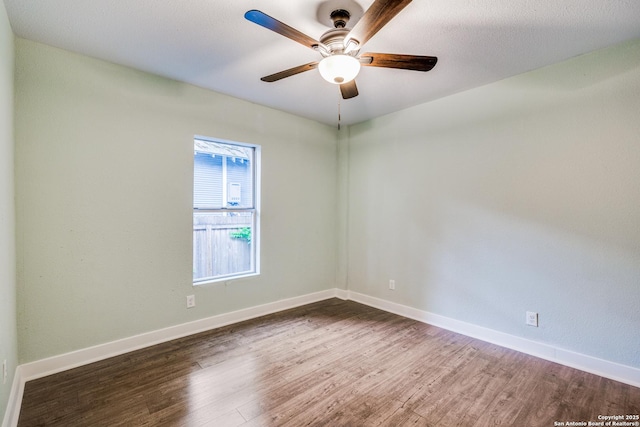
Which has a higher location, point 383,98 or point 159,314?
point 383,98

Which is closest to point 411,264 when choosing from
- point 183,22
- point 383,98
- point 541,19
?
point 383,98

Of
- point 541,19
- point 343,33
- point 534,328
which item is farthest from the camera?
point 534,328

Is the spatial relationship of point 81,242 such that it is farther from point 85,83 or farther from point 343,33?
point 343,33

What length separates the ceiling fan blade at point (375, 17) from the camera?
4.46ft

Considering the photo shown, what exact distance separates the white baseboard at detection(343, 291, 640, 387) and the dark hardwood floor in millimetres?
84

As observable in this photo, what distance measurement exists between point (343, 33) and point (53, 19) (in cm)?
190

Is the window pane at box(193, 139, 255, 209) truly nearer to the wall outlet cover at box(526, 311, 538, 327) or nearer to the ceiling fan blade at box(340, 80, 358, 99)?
the ceiling fan blade at box(340, 80, 358, 99)

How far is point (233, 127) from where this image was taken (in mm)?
3256

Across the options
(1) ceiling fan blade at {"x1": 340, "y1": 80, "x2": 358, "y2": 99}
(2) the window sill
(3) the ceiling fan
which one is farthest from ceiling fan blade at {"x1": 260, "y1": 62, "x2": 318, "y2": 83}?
(2) the window sill

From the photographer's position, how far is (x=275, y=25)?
153 cm

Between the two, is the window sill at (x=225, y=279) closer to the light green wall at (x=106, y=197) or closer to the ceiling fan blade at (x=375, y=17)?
the light green wall at (x=106, y=197)

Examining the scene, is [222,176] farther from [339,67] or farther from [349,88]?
[339,67]

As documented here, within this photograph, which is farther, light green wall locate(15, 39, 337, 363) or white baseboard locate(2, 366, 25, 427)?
light green wall locate(15, 39, 337, 363)

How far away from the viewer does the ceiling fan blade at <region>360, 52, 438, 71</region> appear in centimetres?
179
